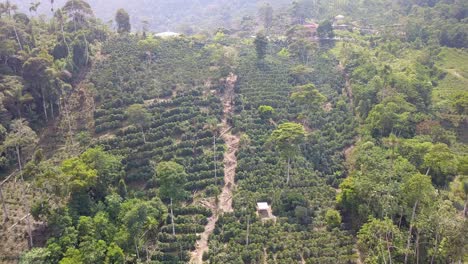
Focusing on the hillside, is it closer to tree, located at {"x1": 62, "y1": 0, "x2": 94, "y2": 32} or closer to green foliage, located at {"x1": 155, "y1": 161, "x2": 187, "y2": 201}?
green foliage, located at {"x1": 155, "y1": 161, "x2": 187, "y2": 201}

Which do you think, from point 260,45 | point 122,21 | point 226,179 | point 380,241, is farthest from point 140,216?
point 122,21

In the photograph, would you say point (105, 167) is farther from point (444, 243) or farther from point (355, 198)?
point (444, 243)

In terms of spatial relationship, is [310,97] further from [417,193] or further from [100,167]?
[100,167]

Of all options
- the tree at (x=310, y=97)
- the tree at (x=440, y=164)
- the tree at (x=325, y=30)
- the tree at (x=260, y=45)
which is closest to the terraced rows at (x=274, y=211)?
the tree at (x=310, y=97)

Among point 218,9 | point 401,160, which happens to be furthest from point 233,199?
point 218,9

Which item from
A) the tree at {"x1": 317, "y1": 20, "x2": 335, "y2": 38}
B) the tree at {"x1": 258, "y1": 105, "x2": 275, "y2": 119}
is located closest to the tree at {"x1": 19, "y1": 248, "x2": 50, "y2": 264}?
the tree at {"x1": 258, "y1": 105, "x2": 275, "y2": 119}
